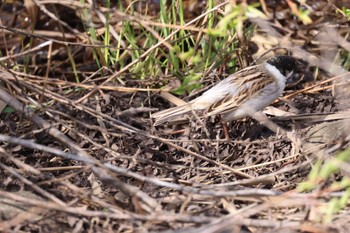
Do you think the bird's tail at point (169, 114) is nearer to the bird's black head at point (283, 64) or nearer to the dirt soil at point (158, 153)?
the dirt soil at point (158, 153)

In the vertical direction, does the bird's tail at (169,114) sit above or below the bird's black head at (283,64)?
below

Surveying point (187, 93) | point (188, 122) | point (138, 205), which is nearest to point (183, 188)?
point (138, 205)

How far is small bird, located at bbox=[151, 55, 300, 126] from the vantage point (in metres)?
4.57

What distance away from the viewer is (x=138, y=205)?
3266 mm

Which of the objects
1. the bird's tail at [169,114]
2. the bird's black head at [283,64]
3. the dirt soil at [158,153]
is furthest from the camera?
the bird's black head at [283,64]

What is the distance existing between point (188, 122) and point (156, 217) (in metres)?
1.70

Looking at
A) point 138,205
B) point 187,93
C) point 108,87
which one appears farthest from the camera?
point 187,93

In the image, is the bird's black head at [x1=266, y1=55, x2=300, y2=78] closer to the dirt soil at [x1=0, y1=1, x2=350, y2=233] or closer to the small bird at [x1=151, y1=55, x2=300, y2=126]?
the small bird at [x1=151, y1=55, x2=300, y2=126]

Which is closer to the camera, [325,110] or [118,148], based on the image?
[118,148]

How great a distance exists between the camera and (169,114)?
453 centimetres

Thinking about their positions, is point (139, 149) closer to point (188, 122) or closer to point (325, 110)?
point (188, 122)

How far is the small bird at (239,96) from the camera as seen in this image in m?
4.57

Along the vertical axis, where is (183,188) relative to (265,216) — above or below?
above

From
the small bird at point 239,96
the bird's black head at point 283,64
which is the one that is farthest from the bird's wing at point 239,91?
the bird's black head at point 283,64
